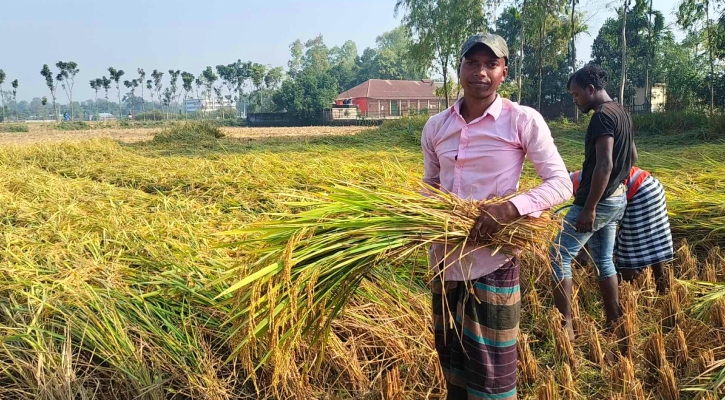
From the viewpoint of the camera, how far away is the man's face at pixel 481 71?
1.56 metres

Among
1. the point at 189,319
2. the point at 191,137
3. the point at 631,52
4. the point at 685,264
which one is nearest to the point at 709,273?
the point at 685,264

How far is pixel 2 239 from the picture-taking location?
2.84 meters

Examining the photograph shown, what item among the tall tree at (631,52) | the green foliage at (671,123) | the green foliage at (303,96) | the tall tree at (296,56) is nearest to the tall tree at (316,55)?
the tall tree at (296,56)

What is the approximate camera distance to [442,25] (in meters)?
22.4

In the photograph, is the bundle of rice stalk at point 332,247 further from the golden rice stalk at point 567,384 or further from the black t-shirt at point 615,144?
the black t-shirt at point 615,144

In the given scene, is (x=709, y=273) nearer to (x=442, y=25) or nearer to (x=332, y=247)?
(x=332, y=247)

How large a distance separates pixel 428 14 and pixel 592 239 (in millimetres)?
22195

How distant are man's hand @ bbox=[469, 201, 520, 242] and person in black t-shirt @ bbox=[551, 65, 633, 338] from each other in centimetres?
111

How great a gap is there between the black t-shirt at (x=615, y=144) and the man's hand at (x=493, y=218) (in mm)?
1156

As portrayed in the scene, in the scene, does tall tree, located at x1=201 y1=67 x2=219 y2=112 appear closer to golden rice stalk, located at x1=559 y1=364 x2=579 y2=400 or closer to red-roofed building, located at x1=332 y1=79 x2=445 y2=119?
red-roofed building, located at x1=332 y1=79 x2=445 y2=119

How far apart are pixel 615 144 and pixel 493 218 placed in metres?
1.38

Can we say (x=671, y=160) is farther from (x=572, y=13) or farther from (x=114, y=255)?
(x=572, y=13)

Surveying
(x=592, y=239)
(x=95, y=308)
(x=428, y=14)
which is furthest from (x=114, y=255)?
(x=428, y=14)

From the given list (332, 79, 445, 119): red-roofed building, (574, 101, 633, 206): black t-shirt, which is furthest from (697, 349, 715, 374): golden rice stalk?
(332, 79, 445, 119): red-roofed building
